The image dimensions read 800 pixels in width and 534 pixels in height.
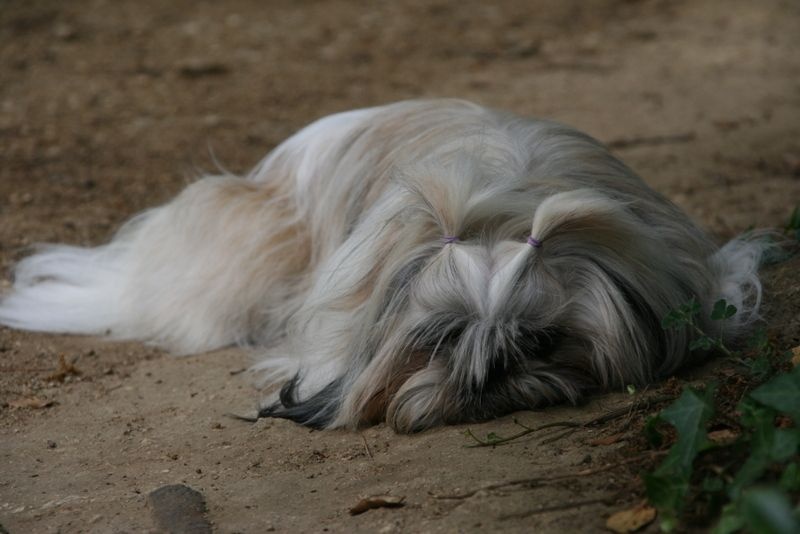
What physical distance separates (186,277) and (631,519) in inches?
117

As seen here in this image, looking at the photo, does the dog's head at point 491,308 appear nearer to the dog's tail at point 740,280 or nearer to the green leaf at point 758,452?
the dog's tail at point 740,280

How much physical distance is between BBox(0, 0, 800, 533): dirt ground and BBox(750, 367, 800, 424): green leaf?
40cm

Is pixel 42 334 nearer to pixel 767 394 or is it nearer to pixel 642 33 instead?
pixel 767 394

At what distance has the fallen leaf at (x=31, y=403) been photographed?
4095mm

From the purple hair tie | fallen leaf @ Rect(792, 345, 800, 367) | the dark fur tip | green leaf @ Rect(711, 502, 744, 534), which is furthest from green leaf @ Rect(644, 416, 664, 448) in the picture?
the dark fur tip

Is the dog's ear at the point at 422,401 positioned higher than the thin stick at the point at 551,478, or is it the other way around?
the thin stick at the point at 551,478

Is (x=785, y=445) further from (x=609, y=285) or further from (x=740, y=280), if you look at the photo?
(x=740, y=280)

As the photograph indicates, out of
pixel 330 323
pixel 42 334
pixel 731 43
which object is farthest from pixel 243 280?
pixel 731 43

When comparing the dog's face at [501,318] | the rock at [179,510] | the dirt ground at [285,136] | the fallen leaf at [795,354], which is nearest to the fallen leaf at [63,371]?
the dirt ground at [285,136]

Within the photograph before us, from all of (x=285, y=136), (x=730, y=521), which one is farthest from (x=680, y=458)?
(x=285, y=136)

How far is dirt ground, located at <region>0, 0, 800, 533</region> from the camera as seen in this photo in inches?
123

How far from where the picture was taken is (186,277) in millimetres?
5148

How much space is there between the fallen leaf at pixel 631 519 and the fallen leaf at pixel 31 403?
226 cm

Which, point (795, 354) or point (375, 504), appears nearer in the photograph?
point (375, 504)
